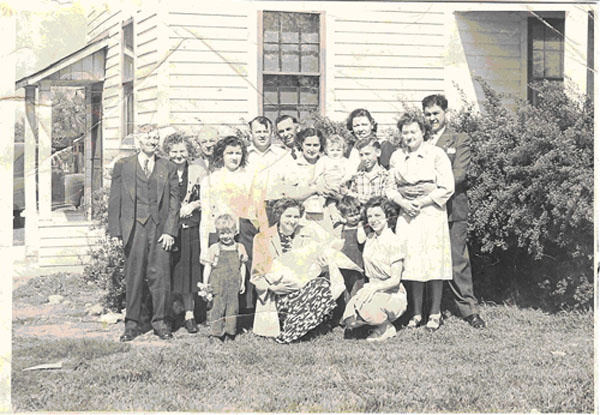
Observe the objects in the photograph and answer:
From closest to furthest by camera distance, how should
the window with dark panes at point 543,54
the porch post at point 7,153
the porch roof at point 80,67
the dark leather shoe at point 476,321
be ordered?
the porch post at point 7,153 → the porch roof at point 80,67 → the dark leather shoe at point 476,321 → the window with dark panes at point 543,54

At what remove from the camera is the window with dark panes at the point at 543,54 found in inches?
261

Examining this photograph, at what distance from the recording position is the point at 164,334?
5.79 m

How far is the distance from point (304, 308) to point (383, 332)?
2.17ft

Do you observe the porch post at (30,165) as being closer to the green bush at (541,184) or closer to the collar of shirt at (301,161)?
the collar of shirt at (301,161)

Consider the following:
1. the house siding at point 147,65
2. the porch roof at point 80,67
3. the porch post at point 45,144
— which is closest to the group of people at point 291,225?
the house siding at point 147,65

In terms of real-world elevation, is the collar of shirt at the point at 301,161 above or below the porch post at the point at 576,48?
below

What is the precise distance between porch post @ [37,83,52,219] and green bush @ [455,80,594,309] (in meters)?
3.39

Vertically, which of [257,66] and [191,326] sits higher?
[257,66]

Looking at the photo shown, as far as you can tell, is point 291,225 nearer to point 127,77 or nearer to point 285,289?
point 285,289

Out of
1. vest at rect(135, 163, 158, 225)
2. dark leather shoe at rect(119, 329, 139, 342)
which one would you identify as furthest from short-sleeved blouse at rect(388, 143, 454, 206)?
dark leather shoe at rect(119, 329, 139, 342)

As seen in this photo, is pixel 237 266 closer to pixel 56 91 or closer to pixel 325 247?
pixel 325 247

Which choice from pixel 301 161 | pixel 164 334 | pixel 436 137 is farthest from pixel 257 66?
pixel 164 334

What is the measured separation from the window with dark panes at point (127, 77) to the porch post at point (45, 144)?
57cm

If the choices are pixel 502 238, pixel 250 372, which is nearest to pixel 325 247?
pixel 250 372
